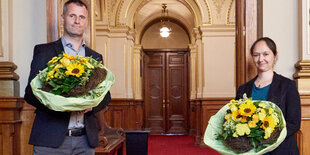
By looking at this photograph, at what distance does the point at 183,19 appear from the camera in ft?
48.5

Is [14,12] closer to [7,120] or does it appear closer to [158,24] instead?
[7,120]

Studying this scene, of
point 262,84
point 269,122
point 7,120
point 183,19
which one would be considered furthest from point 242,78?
point 183,19

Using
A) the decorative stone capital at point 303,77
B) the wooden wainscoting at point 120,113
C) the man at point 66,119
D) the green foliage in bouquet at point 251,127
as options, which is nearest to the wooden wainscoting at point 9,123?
the man at point 66,119

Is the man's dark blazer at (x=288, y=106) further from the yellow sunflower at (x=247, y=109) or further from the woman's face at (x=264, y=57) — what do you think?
the yellow sunflower at (x=247, y=109)

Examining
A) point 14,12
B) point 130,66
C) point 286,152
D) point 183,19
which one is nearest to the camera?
point 286,152

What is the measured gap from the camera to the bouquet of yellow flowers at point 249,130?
85.4 inches

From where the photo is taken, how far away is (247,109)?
7.39 feet

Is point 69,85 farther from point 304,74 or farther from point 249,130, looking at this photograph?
point 304,74

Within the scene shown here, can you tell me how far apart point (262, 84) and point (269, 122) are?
26.2 inches

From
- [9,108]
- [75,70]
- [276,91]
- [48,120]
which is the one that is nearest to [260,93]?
[276,91]

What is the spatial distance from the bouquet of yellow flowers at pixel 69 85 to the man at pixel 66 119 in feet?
0.72

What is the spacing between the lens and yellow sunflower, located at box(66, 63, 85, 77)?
210 cm

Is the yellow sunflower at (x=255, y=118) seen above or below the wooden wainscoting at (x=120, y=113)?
above

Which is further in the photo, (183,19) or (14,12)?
(183,19)
